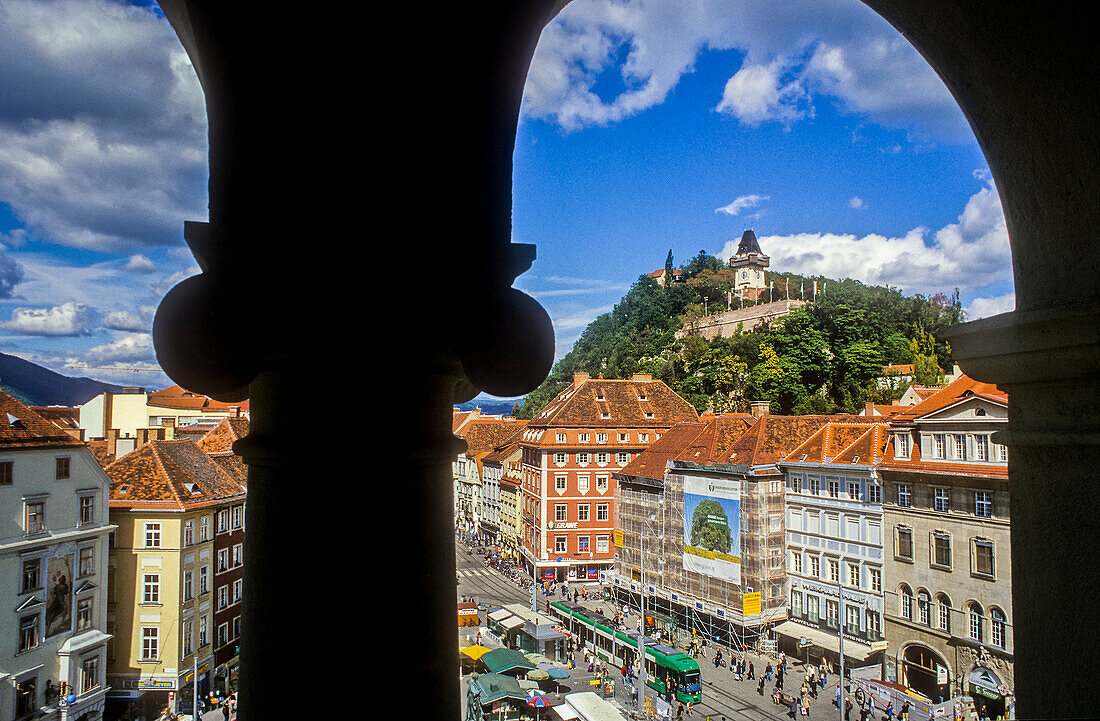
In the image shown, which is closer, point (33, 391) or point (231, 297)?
point (231, 297)

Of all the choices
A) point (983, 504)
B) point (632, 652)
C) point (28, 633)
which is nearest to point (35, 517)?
point (28, 633)

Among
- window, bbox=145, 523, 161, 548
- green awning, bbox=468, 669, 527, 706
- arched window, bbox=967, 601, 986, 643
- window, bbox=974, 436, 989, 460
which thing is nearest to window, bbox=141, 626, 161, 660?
window, bbox=145, 523, 161, 548

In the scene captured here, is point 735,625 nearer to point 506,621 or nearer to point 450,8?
point 506,621

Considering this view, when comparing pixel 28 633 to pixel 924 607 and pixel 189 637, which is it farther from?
pixel 924 607

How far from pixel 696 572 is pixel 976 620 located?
1365 cm

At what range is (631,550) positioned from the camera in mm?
37844

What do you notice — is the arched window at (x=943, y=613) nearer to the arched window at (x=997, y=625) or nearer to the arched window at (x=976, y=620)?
the arched window at (x=976, y=620)

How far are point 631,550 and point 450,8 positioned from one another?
3802 cm

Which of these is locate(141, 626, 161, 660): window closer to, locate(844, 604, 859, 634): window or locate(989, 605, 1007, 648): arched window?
locate(844, 604, 859, 634): window

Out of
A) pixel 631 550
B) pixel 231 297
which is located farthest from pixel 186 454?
pixel 231 297

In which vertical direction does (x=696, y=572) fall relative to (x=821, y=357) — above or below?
below

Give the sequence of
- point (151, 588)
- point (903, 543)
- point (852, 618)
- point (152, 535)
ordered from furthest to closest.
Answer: point (852, 618)
point (903, 543)
point (151, 588)
point (152, 535)

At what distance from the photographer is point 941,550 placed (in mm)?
22609

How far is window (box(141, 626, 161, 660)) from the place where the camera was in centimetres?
2108
